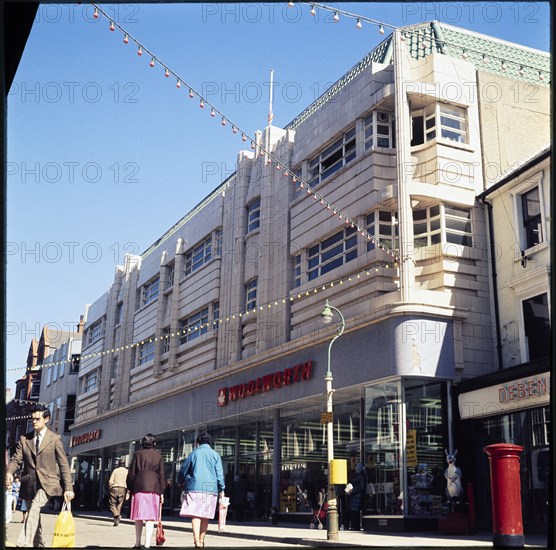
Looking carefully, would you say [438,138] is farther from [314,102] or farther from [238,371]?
[238,371]

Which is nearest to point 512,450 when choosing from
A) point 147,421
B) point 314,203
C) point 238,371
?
point 314,203

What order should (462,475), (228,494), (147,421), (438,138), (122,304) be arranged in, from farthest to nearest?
(122,304)
(147,421)
(228,494)
(438,138)
(462,475)

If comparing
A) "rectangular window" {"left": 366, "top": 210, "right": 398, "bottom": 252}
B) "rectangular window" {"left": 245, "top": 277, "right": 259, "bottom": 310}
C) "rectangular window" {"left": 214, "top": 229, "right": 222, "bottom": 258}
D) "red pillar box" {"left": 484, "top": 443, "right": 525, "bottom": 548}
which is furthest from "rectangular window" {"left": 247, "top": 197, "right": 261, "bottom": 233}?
"red pillar box" {"left": 484, "top": 443, "right": 525, "bottom": 548}

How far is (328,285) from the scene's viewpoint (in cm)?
2559

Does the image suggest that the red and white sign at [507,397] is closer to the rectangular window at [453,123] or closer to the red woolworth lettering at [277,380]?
the red woolworth lettering at [277,380]

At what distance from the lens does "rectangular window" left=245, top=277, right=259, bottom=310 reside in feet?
Answer: 102

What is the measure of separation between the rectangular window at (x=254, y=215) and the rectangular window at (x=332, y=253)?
16.2 ft

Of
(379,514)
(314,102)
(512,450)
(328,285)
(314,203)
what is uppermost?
(314,102)

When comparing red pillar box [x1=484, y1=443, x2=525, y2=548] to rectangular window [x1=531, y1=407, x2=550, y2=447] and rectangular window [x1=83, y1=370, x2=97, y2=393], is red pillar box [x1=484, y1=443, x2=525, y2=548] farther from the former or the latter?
rectangular window [x1=83, y1=370, x2=97, y2=393]

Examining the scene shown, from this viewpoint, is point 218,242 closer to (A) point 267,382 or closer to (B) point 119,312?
(A) point 267,382

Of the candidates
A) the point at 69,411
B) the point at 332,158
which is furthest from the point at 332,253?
the point at 69,411

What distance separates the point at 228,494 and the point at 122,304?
22.3 m

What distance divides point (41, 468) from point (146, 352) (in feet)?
A: 109

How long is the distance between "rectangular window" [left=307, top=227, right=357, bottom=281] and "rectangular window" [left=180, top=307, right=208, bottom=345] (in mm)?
8369
